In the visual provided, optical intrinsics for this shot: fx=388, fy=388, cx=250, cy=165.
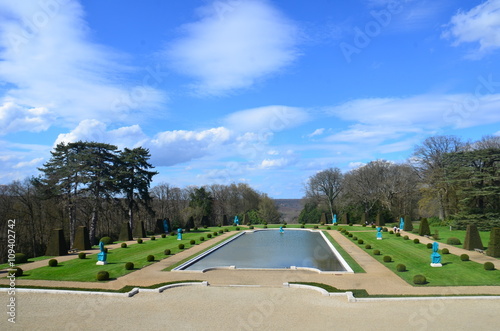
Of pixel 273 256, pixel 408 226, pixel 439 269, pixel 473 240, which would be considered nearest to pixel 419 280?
pixel 439 269

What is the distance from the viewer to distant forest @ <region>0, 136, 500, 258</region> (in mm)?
40656

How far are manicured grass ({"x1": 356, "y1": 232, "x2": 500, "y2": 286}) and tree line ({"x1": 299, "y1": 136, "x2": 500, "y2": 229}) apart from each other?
617 inches

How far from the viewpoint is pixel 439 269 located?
22109 mm

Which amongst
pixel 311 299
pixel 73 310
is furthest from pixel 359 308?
pixel 73 310

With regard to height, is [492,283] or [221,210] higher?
[221,210]

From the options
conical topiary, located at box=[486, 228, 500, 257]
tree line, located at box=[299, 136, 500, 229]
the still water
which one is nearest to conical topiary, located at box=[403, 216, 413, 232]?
tree line, located at box=[299, 136, 500, 229]

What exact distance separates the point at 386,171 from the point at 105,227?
46.1 meters

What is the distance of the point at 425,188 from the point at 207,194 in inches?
1400

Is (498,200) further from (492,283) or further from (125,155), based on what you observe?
(125,155)

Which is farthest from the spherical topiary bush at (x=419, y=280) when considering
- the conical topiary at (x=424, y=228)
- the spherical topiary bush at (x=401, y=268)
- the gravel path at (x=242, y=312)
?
the conical topiary at (x=424, y=228)

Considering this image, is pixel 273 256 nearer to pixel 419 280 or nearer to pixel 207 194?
pixel 419 280

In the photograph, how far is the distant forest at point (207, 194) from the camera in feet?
133

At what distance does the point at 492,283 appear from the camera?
738 inches

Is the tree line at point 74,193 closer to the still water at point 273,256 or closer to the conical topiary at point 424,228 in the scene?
the still water at point 273,256
